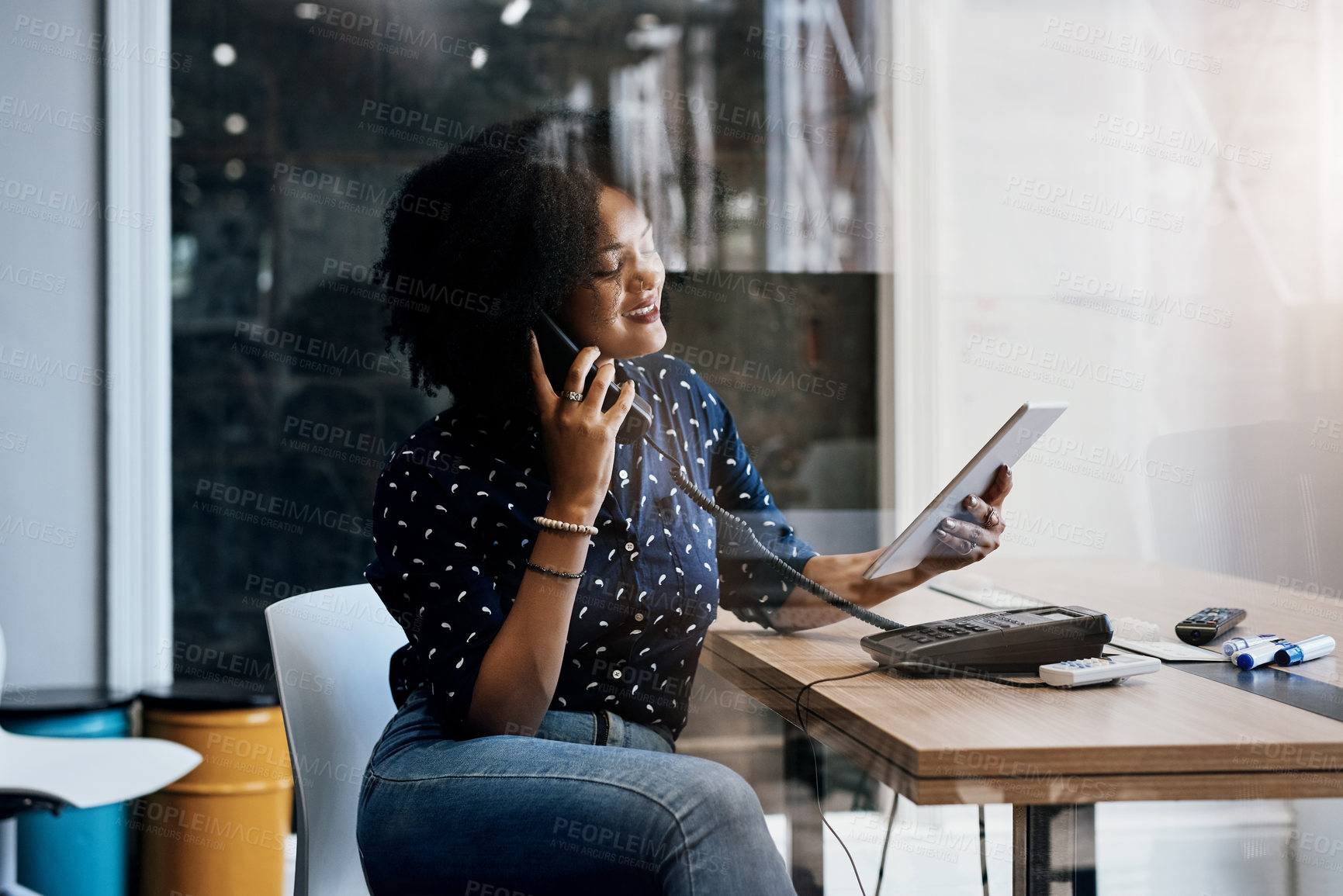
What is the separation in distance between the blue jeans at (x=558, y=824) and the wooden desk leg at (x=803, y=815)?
0.77 metres

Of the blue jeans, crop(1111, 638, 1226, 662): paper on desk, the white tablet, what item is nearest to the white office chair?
the blue jeans

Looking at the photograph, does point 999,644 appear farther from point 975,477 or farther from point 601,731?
point 601,731

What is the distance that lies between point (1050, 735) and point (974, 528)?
1.39ft

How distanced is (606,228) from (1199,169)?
175 centimetres

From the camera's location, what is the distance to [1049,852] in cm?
88

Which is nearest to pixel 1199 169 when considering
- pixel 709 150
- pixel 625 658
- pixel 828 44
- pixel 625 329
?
pixel 828 44

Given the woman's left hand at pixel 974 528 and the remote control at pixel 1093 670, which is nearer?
the remote control at pixel 1093 670

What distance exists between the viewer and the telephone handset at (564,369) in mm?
1188

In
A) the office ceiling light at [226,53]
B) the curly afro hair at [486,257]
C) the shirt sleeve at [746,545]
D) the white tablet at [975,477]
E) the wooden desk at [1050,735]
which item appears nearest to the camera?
the wooden desk at [1050,735]

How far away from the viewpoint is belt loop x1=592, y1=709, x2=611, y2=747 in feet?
3.66

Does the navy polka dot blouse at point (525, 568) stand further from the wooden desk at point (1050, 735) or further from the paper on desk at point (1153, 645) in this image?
the paper on desk at point (1153, 645)

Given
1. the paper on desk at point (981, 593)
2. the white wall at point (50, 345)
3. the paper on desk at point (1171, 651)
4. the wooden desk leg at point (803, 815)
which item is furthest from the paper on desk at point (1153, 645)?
the white wall at point (50, 345)

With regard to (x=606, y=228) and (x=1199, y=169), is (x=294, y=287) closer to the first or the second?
(x=606, y=228)

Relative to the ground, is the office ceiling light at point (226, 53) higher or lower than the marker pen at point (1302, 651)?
higher
